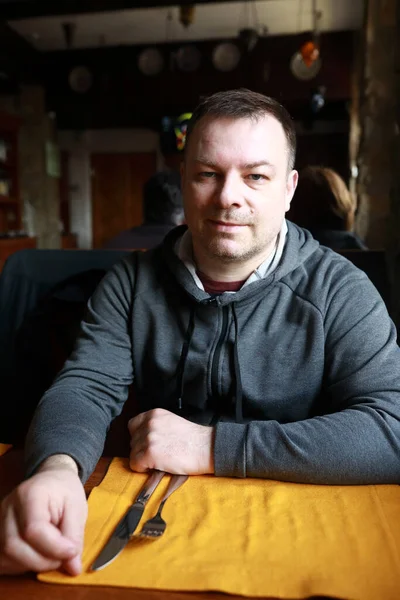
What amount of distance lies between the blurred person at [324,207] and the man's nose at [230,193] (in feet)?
3.61

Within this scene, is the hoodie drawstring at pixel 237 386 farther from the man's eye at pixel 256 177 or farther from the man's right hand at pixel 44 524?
the man's right hand at pixel 44 524

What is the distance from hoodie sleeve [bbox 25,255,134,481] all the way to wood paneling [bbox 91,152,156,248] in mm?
8081

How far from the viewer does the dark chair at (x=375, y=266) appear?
1.57 meters

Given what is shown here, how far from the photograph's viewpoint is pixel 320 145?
27.0ft

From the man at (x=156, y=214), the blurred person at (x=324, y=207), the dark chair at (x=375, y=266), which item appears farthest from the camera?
the man at (x=156, y=214)

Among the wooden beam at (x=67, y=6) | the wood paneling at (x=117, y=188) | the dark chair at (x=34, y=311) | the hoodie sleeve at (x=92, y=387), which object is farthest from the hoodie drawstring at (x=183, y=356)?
the wood paneling at (x=117, y=188)

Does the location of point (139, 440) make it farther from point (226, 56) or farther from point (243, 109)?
point (226, 56)

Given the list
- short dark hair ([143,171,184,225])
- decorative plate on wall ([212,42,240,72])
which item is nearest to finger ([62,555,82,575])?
short dark hair ([143,171,184,225])

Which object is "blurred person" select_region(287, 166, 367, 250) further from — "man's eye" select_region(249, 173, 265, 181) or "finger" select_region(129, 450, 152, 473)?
"finger" select_region(129, 450, 152, 473)

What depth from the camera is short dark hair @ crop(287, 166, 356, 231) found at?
207cm

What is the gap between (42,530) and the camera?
0.61 m

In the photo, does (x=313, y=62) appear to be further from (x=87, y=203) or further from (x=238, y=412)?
(x=87, y=203)

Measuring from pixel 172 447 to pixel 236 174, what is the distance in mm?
496

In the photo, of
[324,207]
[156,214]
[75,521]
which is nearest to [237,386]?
[75,521]
